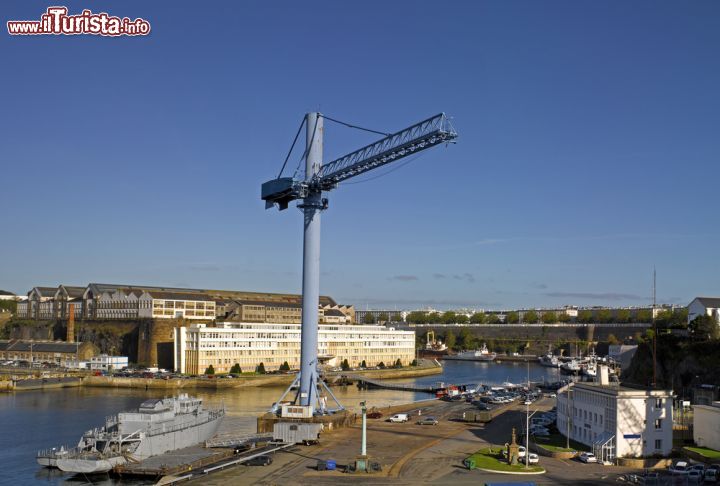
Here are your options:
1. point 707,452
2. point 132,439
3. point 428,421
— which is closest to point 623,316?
point 428,421

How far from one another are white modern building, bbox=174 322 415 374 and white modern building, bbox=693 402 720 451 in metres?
60.5

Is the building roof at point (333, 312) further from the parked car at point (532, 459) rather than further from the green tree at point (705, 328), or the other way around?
the parked car at point (532, 459)

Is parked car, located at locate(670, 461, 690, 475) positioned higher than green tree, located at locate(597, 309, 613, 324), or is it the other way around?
green tree, located at locate(597, 309, 613, 324)

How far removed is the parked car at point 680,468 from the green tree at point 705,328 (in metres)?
30.2

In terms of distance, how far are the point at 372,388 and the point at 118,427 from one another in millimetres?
51743

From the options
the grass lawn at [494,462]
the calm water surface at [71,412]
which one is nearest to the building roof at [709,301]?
the calm water surface at [71,412]

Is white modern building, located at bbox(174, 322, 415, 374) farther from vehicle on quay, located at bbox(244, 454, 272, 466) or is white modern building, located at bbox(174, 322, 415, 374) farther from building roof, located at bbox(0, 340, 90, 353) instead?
vehicle on quay, located at bbox(244, 454, 272, 466)

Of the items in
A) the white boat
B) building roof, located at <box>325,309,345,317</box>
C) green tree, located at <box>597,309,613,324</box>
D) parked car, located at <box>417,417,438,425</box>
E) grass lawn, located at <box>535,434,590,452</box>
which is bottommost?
the white boat

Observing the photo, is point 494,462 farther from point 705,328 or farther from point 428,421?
point 705,328

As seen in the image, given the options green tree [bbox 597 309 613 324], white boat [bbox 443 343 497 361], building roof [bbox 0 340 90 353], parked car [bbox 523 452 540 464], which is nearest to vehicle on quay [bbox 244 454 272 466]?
parked car [bbox 523 452 540 464]

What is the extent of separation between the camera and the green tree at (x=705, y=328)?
2319 inches

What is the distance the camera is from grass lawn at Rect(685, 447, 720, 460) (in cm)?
3222

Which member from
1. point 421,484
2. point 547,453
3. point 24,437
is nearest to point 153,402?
point 24,437

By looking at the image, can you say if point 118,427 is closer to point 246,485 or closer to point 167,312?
point 246,485
